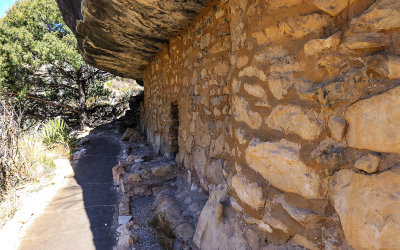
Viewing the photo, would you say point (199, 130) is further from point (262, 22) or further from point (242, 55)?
point (262, 22)

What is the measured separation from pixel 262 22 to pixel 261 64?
0.74 feet

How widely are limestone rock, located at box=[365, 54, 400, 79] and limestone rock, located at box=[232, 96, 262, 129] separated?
63 centimetres

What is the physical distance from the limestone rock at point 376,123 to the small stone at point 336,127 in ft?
0.08

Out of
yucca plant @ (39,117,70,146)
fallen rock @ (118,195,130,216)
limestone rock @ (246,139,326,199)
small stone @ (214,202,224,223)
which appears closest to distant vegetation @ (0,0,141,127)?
yucca plant @ (39,117,70,146)

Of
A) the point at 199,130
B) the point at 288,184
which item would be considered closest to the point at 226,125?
the point at 199,130

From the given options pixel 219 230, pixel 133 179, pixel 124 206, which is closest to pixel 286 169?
pixel 219 230

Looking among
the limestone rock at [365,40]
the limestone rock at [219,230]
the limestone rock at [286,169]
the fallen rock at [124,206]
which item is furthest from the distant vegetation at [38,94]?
the limestone rock at [365,40]

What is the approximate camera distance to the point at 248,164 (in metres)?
1.49

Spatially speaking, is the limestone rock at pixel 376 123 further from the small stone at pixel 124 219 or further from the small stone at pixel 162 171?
the small stone at pixel 162 171

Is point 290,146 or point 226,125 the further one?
point 226,125

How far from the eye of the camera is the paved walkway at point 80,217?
2.64 m

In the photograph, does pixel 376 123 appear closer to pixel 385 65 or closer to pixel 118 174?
pixel 385 65

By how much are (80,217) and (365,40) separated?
11.4ft

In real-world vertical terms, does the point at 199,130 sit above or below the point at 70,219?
above
